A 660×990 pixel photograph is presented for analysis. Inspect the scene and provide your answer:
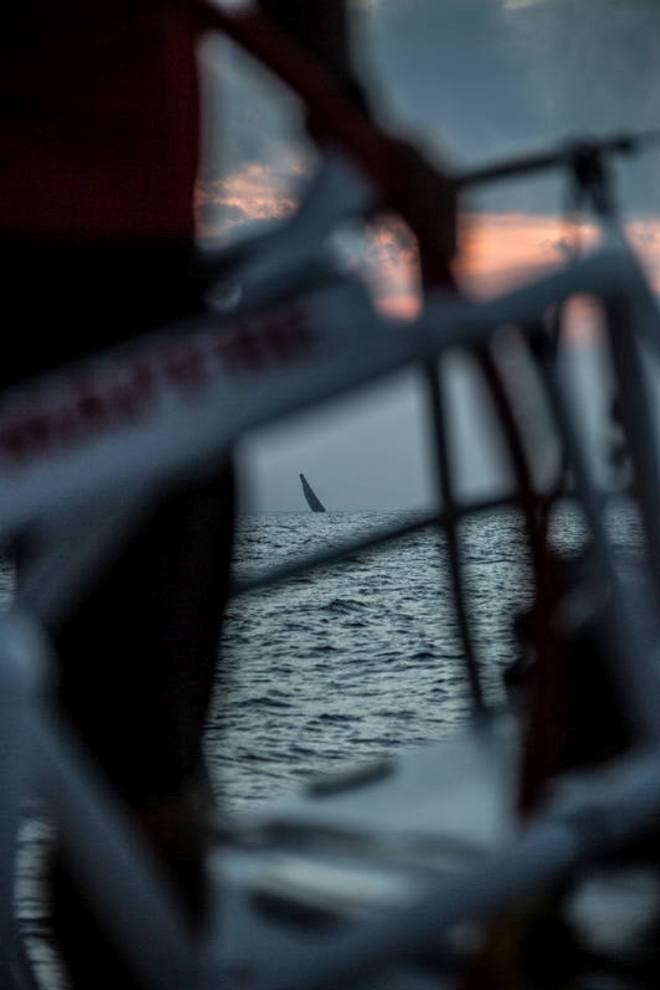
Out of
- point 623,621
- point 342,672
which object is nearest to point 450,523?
point 623,621

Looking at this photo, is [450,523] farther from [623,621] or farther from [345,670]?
[345,670]

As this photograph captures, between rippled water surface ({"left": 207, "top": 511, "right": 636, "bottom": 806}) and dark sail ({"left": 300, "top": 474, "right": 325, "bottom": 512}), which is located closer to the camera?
rippled water surface ({"left": 207, "top": 511, "right": 636, "bottom": 806})

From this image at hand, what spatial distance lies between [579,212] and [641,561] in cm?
72

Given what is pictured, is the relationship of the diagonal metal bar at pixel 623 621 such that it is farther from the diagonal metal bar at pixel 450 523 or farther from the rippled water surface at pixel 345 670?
the rippled water surface at pixel 345 670

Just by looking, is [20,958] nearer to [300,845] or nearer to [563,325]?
[300,845]

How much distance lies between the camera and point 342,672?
47.4 meters

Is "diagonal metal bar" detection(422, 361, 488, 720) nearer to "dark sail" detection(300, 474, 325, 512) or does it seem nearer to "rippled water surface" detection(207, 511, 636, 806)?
"rippled water surface" detection(207, 511, 636, 806)

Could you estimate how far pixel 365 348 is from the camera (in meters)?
2.38

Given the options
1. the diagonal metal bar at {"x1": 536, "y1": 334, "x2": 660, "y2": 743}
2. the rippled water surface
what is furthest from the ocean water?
the diagonal metal bar at {"x1": 536, "y1": 334, "x2": 660, "y2": 743}

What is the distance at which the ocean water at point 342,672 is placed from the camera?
30.9 m

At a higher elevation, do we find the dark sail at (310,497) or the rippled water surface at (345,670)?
the dark sail at (310,497)

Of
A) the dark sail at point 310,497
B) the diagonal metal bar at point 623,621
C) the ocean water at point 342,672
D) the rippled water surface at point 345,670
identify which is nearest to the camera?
the diagonal metal bar at point 623,621

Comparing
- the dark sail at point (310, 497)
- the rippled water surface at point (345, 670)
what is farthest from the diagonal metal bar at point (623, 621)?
the dark sail at point (310, 497)

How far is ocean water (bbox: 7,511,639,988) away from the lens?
101 feet
